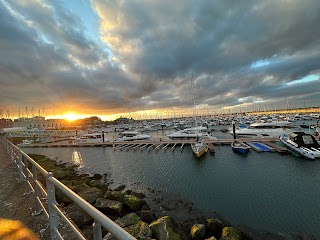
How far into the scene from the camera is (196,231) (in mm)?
10312

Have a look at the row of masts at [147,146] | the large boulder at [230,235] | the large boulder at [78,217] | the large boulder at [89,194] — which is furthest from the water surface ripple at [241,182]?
the large boulder at [78,217]

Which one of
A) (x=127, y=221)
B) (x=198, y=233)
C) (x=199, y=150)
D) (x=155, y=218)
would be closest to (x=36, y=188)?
(x=127, y=221)

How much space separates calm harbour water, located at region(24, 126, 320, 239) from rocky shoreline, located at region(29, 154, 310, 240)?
1306 millimetres

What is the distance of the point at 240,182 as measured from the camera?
1906 centimetres

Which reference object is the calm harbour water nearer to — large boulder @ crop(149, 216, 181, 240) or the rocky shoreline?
the rocky shoreline

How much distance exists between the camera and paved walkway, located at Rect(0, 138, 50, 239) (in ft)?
12.7

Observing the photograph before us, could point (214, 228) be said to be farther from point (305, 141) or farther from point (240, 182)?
point (305, 141)

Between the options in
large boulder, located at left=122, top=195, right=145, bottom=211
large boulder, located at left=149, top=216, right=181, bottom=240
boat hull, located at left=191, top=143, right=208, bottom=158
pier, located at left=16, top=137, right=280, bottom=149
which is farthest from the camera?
pier, located at left=16, top=137, right=280, bottom=149

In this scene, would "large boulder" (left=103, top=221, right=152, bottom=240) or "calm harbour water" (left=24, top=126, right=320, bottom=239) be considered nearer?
"large boulder" (left=103, top=221, right=152, bottom=240)

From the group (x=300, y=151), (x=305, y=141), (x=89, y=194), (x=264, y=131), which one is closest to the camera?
(x=89, y=194)

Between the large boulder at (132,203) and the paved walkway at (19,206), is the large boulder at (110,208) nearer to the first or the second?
the large boulder at (132,203)

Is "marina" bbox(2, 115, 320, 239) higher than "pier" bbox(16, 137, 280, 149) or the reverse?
the reverse

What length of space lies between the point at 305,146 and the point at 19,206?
34000mm

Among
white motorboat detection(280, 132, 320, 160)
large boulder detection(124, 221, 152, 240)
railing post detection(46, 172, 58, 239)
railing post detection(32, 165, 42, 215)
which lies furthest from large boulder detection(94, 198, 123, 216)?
white motorboat detection(280, 132, 320, 160)
